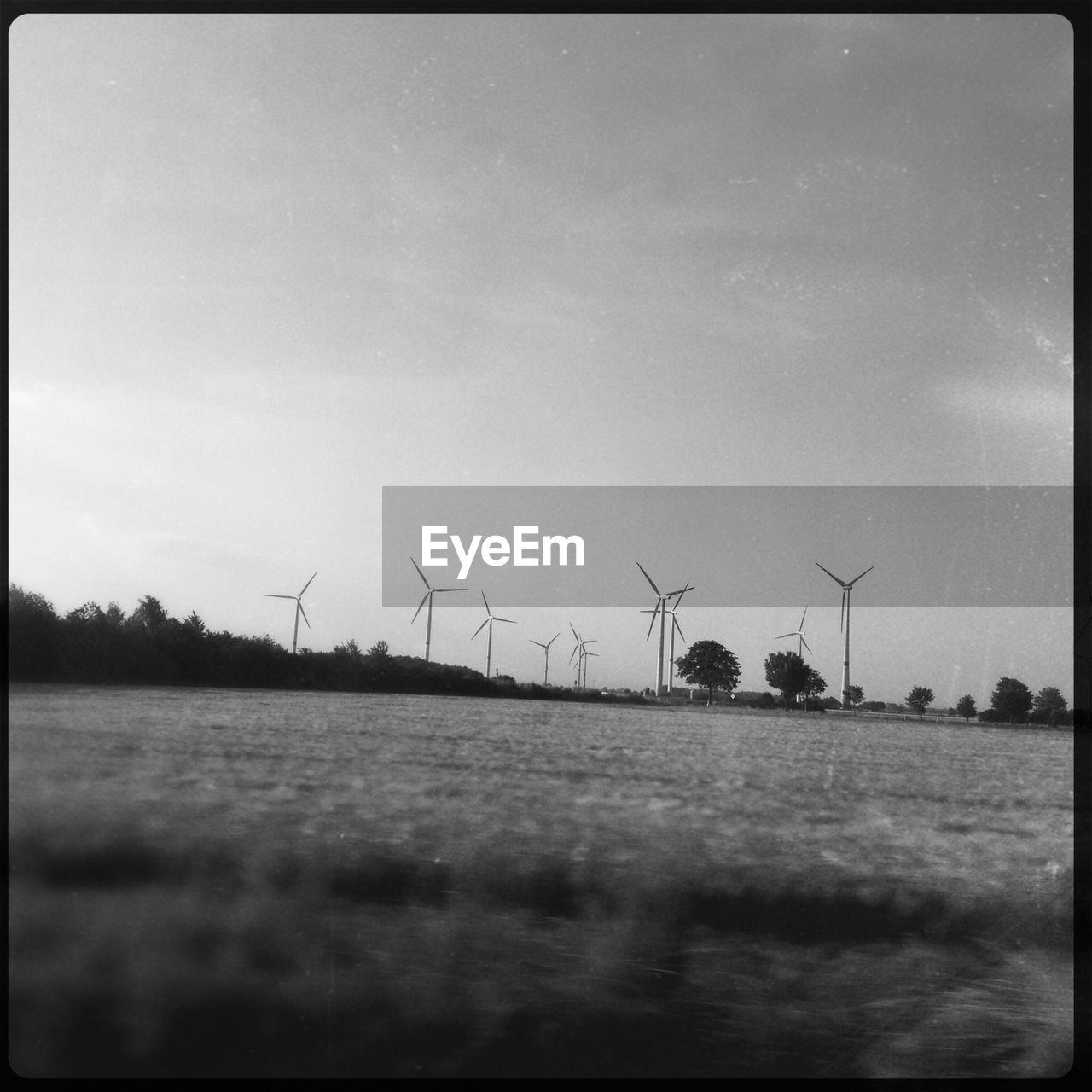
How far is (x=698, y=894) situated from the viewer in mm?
7820

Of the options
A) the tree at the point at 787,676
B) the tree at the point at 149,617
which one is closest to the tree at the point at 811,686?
the tree at the point at 787,676

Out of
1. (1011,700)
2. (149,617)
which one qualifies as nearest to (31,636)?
(149,617)

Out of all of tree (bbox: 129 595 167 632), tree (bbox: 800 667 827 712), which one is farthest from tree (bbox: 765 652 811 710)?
tree (bbox: 129 595 167 632)

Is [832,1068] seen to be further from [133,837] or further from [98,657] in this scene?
[98,657]

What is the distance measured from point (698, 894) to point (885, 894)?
69.3 inches

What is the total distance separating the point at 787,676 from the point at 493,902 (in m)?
6.70

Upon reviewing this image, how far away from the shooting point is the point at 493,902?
7289 mm

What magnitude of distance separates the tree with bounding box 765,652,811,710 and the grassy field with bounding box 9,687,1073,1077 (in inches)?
92.5

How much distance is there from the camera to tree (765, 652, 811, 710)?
1217 cm

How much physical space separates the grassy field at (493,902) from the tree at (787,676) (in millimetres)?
2349

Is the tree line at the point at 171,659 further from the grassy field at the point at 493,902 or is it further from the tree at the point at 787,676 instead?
the tree at the point at 787,676

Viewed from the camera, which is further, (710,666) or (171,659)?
(710,666)

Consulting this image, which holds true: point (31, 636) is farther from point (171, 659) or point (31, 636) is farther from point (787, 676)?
point (787, 676)

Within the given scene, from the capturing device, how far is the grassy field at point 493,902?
17.8 feet
